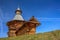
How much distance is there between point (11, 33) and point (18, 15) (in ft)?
16.5

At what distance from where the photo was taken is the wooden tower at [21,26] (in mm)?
29914

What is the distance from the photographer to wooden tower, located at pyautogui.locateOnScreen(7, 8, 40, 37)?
98.1 ft

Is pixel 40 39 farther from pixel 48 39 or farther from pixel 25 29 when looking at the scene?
pixel 25 29

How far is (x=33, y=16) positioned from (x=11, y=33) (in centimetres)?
532

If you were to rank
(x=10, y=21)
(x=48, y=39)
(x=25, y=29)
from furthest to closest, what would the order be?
(x=10, y=21) → (x=25, y=29) → (x=48, y=39)

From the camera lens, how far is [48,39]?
10398 millimetres

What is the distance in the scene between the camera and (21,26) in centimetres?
3119

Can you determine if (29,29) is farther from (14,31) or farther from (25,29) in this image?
(14,31)

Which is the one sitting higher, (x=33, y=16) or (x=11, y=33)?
(x=33, y=16)

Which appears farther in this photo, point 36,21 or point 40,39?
point 36,21

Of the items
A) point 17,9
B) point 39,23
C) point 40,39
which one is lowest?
point 40,39

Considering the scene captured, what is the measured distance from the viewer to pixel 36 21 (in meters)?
31.1

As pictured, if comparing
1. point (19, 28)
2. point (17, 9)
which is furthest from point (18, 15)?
point (19, 28)

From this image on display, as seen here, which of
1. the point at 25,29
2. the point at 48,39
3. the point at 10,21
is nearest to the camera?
the point at 48,39
